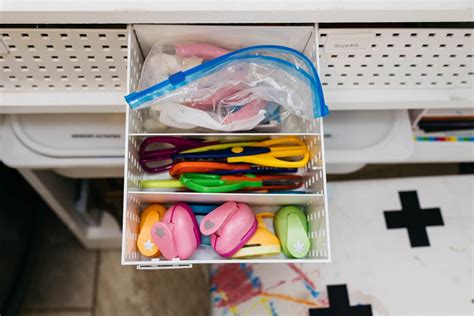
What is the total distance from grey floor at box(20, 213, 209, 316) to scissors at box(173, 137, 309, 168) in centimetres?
69

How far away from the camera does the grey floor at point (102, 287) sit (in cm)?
130

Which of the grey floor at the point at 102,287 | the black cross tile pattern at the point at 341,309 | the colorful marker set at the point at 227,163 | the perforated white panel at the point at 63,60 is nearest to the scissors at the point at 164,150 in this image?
the colorful marker set at the point at 227,163

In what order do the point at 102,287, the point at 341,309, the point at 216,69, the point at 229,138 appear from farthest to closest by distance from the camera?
1. the point at 102,287
2. the point at 341,309
3. the point at 229,138
4. the point at 216,69

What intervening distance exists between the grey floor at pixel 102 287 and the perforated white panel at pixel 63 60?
0.75 meters

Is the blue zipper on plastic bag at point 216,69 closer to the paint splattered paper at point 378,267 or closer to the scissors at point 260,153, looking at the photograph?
the scissors at point 260,153

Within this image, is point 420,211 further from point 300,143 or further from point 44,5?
point 44,5

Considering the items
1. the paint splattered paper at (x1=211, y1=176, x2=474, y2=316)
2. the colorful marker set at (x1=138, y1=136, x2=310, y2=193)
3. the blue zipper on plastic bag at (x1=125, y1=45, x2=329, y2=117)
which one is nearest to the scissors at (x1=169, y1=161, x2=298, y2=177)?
the colorful marker set at (x1=138, y1=136, x2=310, y2=193)

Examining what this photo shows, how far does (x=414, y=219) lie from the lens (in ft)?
3.04

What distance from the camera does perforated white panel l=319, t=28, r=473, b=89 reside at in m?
0.64

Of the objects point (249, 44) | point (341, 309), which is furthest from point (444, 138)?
point (249, 44)

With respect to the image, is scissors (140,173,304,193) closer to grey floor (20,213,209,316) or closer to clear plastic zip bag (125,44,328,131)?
clear plastic zip bag (125,44,328,131)

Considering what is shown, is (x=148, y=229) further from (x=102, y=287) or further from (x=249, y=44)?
(x=102, y=287)

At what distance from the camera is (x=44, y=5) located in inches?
21.7

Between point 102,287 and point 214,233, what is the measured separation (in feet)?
2.68
